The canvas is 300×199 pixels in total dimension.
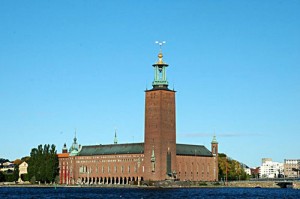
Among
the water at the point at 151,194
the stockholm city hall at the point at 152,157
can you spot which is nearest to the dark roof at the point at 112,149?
the stockholm city hall at the point at 152,157

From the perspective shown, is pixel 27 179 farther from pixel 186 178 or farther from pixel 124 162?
pixel 186 178

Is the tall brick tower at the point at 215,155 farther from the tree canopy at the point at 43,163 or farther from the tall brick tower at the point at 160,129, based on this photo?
the tree canopy at the point at 43,163

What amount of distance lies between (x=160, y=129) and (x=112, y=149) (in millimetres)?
18850

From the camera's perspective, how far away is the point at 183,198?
68000mm

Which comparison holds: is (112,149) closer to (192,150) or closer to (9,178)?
(192,150)

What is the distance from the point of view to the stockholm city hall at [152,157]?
109 meters

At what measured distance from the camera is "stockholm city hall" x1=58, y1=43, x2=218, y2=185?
109 m

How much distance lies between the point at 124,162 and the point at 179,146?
10078mm

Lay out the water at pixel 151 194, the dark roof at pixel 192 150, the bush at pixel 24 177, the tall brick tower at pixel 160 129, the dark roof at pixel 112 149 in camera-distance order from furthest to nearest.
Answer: the bush at pixel 24 177 < the dark roof at pixel 192 150 < the dark roof at pixel 112 149 < the tall brick tower at pixel 160 129 < the water at pixel 151 194

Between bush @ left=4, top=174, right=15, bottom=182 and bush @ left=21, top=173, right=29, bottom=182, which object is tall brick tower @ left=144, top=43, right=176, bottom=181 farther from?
bush @ left=4, top=174, right=15, bottom=182

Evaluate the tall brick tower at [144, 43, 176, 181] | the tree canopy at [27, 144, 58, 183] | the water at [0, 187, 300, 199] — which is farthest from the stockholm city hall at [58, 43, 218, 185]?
the water at [0, 187, 300, 199]

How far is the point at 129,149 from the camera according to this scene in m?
120

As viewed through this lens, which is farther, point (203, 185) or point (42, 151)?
point (42, 151)

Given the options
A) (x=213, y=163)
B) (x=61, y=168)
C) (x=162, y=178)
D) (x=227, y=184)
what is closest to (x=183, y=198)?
(x=162, y=178)
